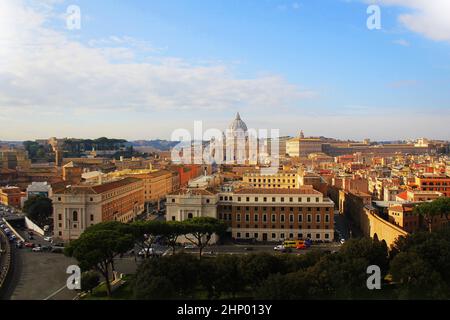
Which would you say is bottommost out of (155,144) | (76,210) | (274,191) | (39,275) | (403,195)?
(39,275)

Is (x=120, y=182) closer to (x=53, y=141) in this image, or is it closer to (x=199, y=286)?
(x=199, y=286)

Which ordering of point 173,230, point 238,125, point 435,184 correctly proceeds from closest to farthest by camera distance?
1. point 173,230
2. point 435,184
3. point 238,125

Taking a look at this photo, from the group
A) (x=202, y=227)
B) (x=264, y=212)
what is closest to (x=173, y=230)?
(x=202, y=227)

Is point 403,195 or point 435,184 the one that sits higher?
point 435,184

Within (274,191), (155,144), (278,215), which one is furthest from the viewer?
(155,144)

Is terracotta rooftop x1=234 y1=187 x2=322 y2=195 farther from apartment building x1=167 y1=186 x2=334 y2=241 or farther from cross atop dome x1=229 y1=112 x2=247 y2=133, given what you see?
cross atop dome x1=229 y1=112 x2=247 y2=133

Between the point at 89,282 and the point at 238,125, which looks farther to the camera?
the point at 238,125

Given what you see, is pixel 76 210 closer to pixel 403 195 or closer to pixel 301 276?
pixel 301 276

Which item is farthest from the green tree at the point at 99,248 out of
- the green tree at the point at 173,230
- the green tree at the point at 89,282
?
the green tree at the point at 173,230

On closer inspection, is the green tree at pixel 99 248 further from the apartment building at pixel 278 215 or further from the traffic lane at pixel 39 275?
the apartment building at pixel 278 215
